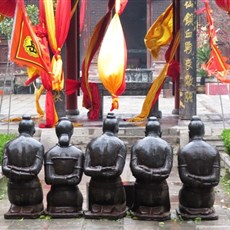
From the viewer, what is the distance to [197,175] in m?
6.37

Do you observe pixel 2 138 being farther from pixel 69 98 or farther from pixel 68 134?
pixel 69 98

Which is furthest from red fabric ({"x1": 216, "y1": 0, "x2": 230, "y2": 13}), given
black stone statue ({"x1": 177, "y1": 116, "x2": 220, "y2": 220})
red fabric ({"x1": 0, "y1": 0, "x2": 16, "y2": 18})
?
black stone statue ({"x1": 177, "y1": 116, "x2": 220, "y2": 220})

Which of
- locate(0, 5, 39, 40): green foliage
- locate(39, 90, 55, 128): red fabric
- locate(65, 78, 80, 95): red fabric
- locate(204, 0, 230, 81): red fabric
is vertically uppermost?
locate(0, 5, 39, 40): green foliage

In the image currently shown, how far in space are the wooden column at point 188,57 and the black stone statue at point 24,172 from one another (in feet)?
18.2

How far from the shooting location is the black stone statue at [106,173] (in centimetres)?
640

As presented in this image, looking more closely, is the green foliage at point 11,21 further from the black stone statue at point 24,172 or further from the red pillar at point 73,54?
the black stone statue at point 24,172

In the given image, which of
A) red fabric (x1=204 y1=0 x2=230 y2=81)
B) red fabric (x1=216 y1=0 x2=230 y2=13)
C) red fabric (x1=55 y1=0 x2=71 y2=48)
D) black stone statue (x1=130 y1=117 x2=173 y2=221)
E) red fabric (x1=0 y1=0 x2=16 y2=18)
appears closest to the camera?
black stone statue (x1=130 y1=117 x2=173 y2=221)

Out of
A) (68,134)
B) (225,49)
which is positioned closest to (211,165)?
(68,134)

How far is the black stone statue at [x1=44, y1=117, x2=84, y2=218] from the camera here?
6.48 metres

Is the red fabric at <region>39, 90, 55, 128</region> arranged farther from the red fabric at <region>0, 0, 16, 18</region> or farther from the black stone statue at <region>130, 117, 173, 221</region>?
the black stone statue at <region>130, 117, 173, 221</region>

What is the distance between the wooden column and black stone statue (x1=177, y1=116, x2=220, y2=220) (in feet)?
16.9

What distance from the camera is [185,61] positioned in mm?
11742

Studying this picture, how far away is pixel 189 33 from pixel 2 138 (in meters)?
4.45

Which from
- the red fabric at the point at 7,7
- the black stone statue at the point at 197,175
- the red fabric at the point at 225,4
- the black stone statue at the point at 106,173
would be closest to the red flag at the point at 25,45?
the red fabric at the point at 7,7
